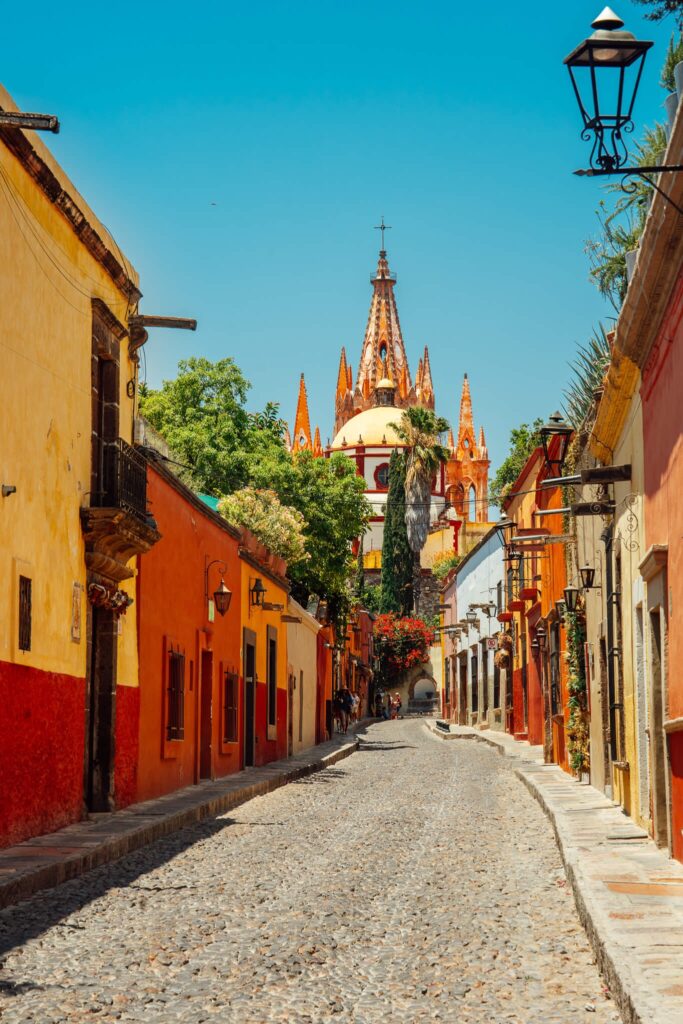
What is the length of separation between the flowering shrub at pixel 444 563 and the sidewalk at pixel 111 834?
68.5 metres

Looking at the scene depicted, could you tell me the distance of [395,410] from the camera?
114 m

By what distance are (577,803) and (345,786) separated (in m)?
5.95

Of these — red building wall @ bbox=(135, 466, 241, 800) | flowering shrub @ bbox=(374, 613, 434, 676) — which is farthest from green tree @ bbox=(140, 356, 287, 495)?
flowering shrub @ bbox=(374, 613, 434, 676)

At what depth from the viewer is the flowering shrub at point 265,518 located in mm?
36781

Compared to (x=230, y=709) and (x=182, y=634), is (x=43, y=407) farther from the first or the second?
(x=230, y=709)

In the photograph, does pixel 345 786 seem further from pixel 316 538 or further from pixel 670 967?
pixel 316 538

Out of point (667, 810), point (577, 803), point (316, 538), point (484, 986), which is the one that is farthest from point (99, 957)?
point (316, 538)

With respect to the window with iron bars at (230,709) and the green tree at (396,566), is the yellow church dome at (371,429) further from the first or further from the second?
the window with iron bars at (230,709)

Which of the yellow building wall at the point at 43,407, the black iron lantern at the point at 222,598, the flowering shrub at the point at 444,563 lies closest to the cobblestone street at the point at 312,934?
the yellow building wall at the point at 43,407

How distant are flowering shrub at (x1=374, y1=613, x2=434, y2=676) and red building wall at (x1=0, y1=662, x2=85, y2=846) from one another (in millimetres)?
63310

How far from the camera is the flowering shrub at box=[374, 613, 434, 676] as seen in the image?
7862cm

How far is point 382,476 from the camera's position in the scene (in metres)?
109

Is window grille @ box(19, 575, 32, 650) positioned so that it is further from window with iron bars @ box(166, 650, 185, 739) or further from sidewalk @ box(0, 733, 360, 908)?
window with iron bars @ box(166, 650, 185, 739)

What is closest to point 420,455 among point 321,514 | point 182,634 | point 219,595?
point 321,514
